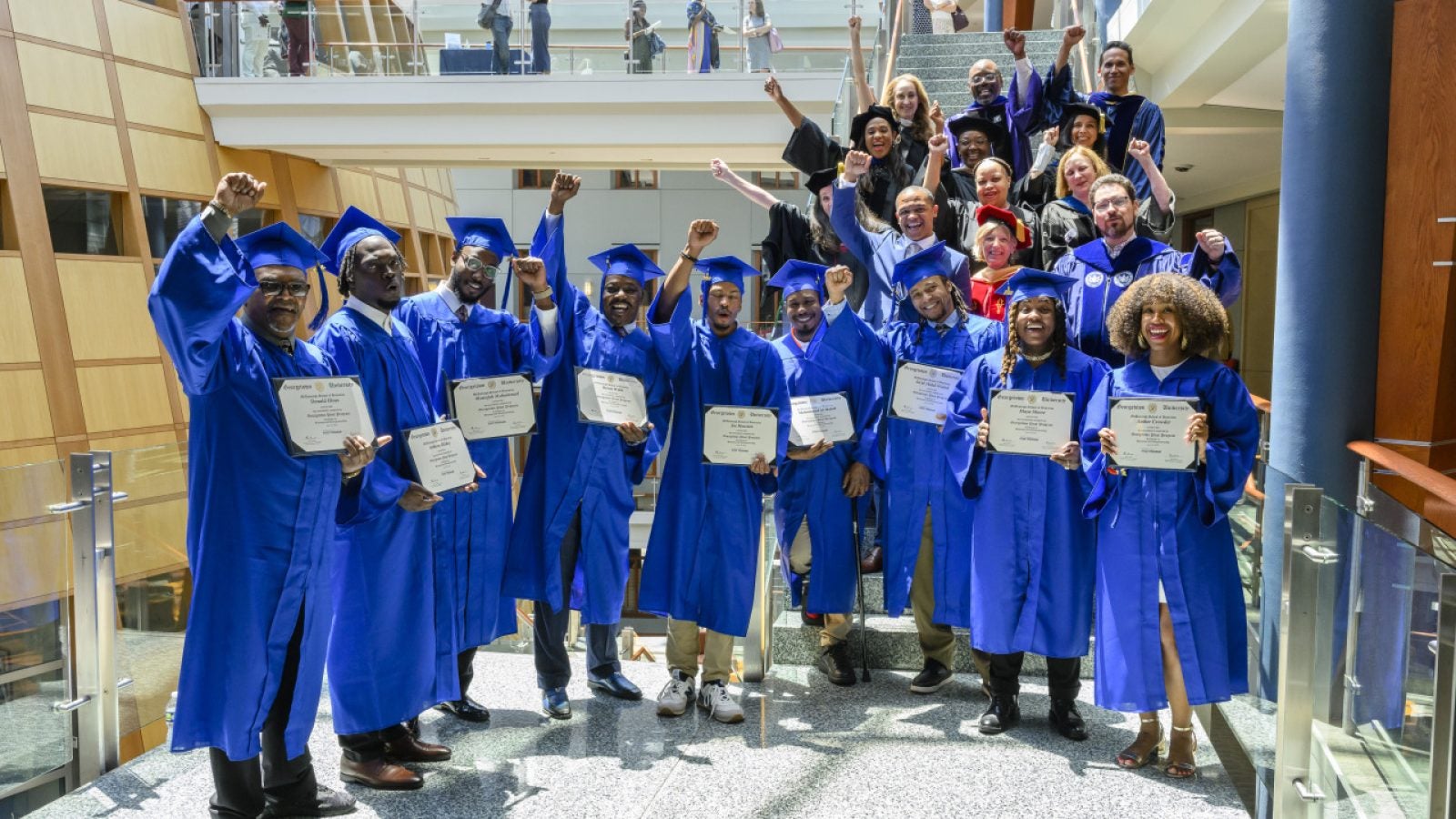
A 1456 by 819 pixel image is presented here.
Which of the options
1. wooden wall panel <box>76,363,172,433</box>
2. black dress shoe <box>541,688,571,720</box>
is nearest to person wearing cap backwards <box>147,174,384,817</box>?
black dress shoe <box>541,688,571,720</box>

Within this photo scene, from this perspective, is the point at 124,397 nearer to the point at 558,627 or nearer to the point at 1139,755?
the point at 558,627

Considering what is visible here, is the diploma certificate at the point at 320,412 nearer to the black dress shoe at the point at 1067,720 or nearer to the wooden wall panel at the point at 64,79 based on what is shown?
the black dress shoe at the point at 1067,720

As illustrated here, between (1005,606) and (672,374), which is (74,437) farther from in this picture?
(1005,606)

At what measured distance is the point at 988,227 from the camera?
5383mm

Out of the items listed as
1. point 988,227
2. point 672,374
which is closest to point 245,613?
point 672,374

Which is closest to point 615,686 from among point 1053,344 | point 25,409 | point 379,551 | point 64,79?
point 379,551

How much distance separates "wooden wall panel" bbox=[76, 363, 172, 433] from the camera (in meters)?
13.2

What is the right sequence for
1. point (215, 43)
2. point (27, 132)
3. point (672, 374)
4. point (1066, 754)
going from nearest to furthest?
point (1066, 754)
point (672, 374)
point (27, 132)
point (215, 43)

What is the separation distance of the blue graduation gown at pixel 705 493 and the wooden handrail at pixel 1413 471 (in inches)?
92.8

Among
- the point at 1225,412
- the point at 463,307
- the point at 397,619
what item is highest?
the point at 463,307

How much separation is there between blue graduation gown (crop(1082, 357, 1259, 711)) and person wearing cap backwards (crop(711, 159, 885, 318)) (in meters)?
2.36

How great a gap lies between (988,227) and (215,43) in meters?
13.4

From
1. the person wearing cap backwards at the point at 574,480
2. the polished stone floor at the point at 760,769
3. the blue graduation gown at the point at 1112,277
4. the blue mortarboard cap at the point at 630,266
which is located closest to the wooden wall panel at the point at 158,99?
the person wearing cap backwards at the point at 574,480

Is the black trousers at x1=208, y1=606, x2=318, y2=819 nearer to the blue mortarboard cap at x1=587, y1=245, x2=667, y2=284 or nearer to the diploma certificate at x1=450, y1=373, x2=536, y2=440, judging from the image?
the diploma certificate at x1=450, y1=373, x2=536, y2=440
